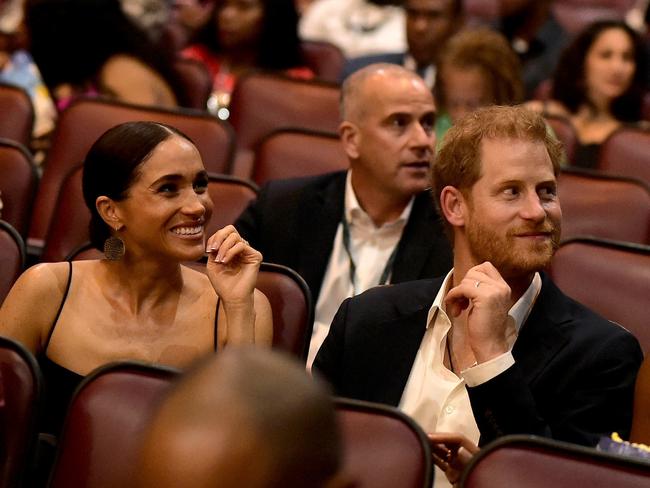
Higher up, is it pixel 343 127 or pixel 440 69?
pixel 440 69

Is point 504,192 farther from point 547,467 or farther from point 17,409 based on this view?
point 17,409

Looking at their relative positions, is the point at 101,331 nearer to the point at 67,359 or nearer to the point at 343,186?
the point at 67,359

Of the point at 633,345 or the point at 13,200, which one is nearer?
the point at 633,345

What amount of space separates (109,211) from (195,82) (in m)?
1.78

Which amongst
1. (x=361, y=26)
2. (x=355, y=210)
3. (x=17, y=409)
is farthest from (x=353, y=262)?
(x=361, y=26)

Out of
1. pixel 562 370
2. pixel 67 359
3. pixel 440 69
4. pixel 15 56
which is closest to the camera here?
pixel 562 370

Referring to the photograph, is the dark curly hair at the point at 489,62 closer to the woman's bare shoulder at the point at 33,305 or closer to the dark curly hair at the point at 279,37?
the dark curly hair at the point at 279,37

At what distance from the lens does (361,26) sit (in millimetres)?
4773

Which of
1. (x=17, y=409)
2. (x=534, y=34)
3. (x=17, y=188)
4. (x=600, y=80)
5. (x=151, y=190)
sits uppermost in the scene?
(x=534, y=34)

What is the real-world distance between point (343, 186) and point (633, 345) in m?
0.95

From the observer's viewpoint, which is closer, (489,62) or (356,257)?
(356,257)

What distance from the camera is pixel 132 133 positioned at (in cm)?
217

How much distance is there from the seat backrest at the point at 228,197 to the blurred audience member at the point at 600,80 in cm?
145

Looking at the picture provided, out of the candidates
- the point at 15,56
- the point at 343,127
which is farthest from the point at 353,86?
the point at 15,56
